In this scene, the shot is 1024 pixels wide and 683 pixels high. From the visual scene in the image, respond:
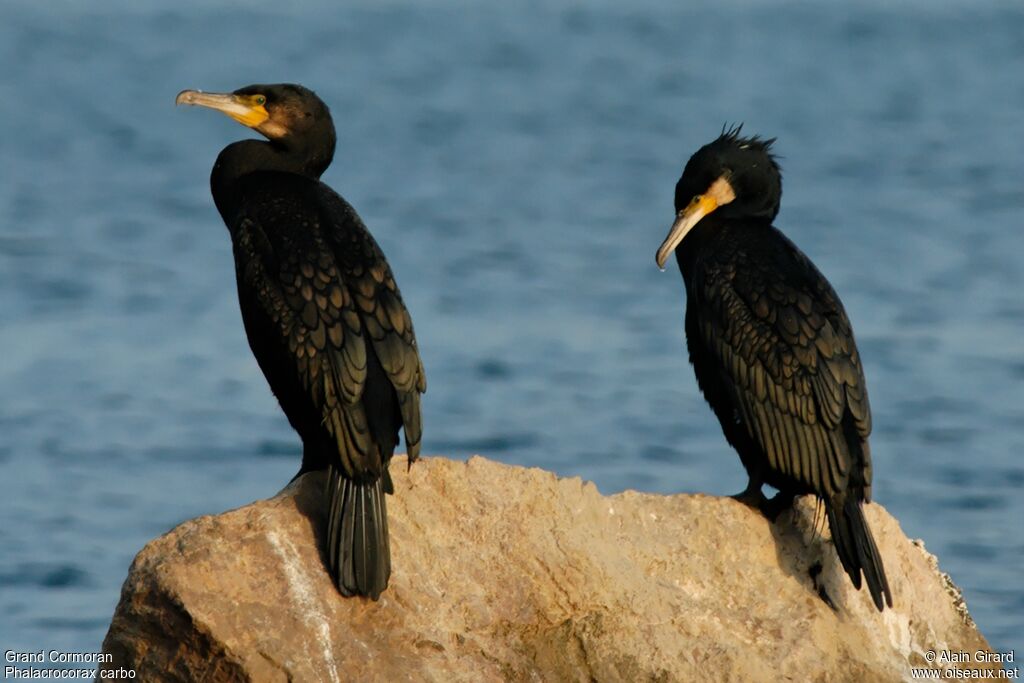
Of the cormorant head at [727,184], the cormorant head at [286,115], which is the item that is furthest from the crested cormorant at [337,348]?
the cormorant head at [727,184]

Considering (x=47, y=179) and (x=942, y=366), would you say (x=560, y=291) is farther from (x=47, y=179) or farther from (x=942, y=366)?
(x=47, y=179)

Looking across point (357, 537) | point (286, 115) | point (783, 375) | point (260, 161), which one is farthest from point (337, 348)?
point (783, 375)

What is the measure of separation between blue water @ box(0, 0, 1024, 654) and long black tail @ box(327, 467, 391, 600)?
305 centimetres

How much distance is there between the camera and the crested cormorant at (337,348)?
6047 millimetres

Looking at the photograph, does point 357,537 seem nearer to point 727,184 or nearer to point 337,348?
point 337,348

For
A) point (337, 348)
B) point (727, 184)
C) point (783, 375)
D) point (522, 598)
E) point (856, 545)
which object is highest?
point (727, 184)

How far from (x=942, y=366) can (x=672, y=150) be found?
274 inches

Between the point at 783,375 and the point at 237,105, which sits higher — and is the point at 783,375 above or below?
below

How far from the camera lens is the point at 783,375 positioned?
6.84m

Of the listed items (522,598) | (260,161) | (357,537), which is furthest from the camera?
(260,161)

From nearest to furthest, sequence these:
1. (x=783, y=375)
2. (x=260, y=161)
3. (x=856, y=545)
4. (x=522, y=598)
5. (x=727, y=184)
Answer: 1. (x=522, y=598)
2. (x=856, y=545)
3. (x=783, y=375)
4. (x=260, y=161)
5. (x=727, y=184)

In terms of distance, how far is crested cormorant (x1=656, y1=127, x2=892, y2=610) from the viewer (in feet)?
21.7

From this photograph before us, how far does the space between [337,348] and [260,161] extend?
1.14 m

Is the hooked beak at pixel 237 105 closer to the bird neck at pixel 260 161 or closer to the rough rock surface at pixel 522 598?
the bird neck at pixel 260 161
